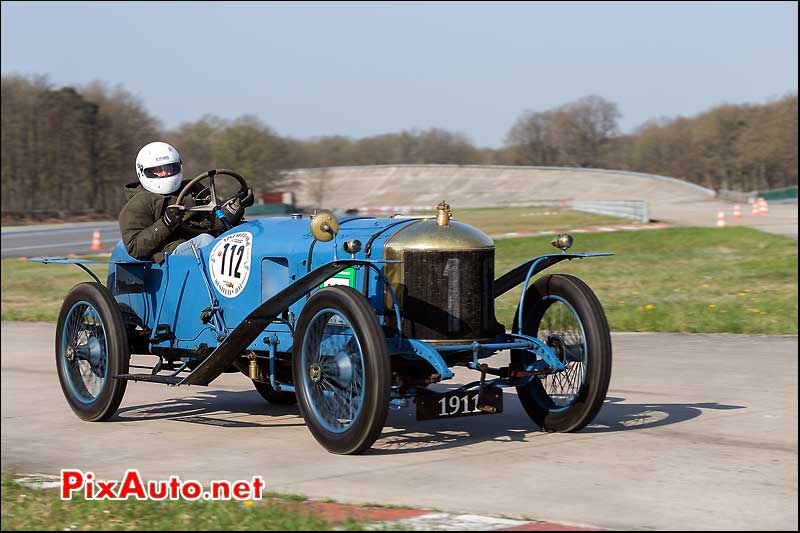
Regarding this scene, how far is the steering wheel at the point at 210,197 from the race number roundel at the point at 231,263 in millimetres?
339

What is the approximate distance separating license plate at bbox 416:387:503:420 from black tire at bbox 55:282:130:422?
251cm

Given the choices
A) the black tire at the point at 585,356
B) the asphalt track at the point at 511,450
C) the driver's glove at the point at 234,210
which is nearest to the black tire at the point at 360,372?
the asphalt track at the point at 511,450

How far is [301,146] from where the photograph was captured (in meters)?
104

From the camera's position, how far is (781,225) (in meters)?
35.5

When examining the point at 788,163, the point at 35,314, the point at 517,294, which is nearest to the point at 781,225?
the point at 517,294

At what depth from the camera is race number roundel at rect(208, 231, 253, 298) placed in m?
7.51

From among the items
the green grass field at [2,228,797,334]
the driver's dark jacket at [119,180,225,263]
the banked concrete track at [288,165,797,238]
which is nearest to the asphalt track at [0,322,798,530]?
the driver's dark jacket at [119,180,225,263]

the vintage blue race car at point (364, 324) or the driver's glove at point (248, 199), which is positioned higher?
the driver's glove at point (248, 199)

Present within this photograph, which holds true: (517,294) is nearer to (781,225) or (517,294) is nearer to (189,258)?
(189,258)

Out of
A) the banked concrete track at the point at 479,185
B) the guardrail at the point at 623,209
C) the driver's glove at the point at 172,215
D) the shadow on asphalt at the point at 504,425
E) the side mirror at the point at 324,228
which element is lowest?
the shadow on asphalt at the point at 504,425

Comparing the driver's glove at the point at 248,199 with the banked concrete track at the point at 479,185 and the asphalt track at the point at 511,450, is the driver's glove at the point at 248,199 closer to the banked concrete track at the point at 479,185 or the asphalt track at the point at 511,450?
the asphalt track at the point at 511,450

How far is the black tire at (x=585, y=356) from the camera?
6.72m

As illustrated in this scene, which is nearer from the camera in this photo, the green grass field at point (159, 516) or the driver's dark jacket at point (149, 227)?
the green grass field at point (159, 516)

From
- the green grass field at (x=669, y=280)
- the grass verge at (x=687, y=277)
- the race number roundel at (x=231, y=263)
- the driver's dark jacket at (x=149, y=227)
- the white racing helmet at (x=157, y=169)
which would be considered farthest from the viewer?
the green grass field at (x=669, y=280)
